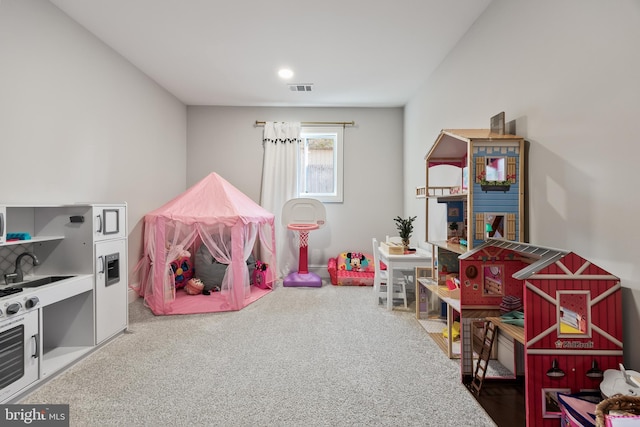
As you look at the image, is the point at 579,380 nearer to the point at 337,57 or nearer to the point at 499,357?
the point at 499,357

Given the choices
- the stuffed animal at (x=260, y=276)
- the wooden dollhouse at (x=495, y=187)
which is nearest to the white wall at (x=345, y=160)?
the stuffed animal at (x=260, y=276)

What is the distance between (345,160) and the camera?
15.7 ft

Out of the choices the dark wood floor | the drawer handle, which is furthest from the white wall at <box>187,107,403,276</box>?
the drawer handle

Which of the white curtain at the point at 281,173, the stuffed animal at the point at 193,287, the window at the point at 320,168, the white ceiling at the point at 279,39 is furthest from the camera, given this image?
the window at the point at 320,168

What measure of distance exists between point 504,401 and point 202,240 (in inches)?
124

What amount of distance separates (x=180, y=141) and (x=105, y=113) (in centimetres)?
159

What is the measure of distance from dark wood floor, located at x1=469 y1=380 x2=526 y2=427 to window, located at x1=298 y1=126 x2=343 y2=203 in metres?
3.29

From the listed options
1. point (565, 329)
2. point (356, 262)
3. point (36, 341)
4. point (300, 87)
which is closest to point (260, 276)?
point (356, 262)

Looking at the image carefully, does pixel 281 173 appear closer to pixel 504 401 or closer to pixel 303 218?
pixel 303 218

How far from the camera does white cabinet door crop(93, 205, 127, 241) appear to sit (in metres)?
2.39

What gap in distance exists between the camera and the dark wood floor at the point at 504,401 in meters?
1.56

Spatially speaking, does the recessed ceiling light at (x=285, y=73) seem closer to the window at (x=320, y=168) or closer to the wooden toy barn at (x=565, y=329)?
the window at (x=320, y=168)

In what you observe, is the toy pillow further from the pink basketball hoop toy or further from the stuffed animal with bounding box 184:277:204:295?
the pink basketball hoop toy

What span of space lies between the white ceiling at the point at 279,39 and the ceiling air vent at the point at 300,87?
7 cm
